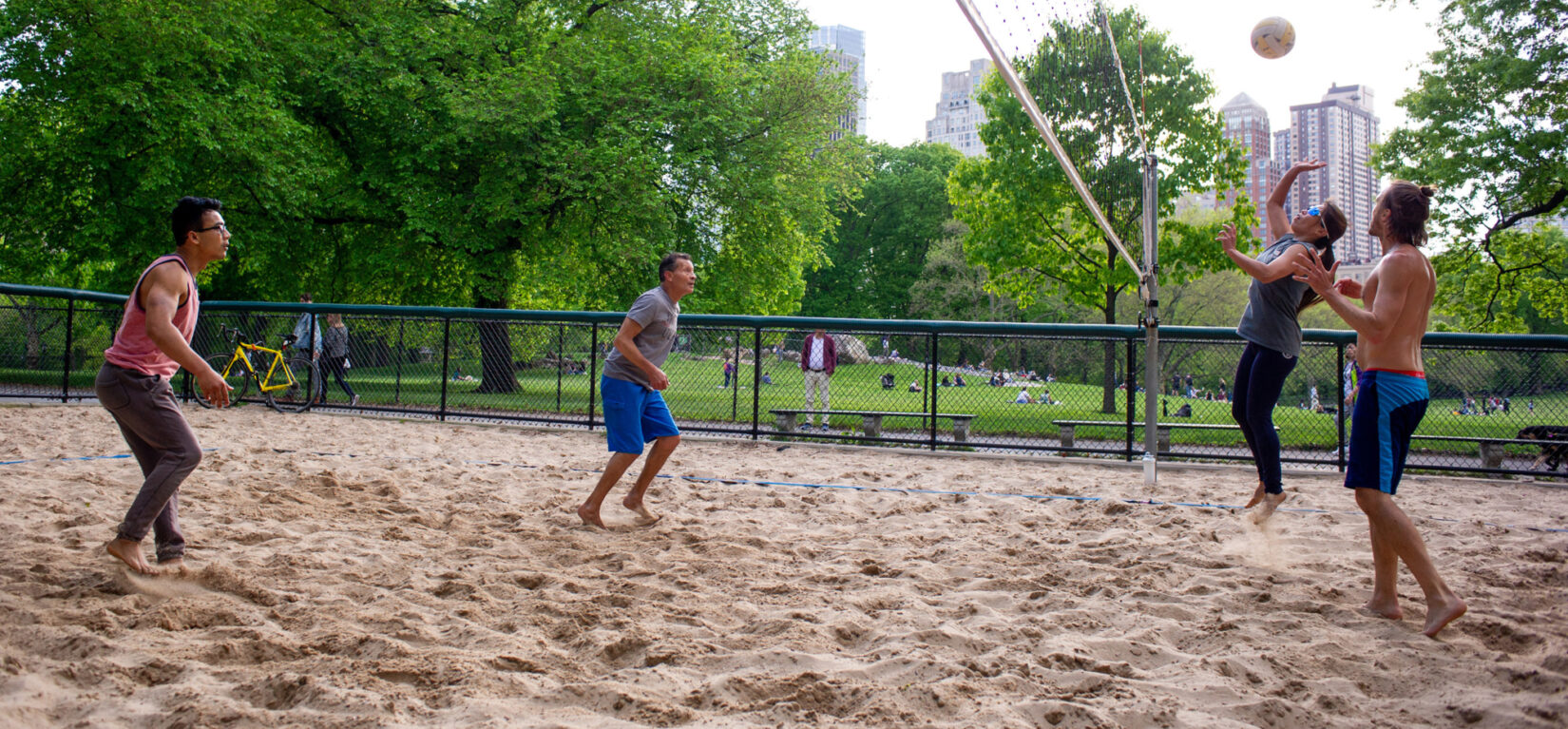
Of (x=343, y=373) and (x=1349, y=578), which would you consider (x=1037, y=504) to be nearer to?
(x=1349, y=578)

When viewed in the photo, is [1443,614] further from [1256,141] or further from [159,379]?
[1256,141]

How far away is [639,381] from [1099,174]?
14.8 meters

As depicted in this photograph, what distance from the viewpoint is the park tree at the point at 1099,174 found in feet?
56.7

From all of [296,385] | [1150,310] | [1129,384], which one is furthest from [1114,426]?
[296,385]

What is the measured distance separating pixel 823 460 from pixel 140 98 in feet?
43.4

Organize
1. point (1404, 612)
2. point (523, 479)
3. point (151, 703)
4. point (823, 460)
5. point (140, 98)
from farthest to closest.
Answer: point (140, 98)
point (823, 460)
point (523, 479)
point (1404, 612)
point (151, 703)

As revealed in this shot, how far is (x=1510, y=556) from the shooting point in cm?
459

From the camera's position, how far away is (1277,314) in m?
4.74

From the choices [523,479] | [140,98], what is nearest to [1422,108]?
[523,479]

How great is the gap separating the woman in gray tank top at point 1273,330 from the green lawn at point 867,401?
3593mm

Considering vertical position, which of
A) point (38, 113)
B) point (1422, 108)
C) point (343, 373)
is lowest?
point (343, 373)

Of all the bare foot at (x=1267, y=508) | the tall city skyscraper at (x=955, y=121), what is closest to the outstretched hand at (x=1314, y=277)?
the bare foot at (x=1267, y=508)

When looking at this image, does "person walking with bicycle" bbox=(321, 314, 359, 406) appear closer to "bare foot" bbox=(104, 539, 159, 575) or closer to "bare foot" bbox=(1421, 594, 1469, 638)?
"bare foot" bbox=(104, 539, 159, 575)

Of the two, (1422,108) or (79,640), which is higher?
(1422,108)
